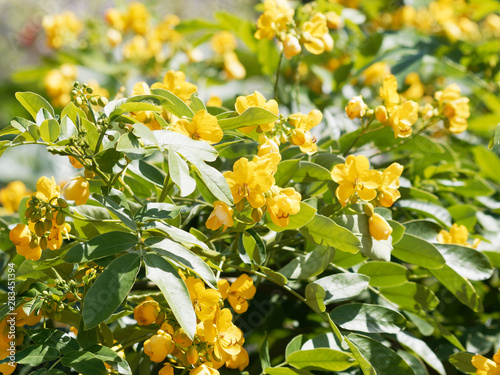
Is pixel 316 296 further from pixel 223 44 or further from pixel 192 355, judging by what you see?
→ pixel 223 44

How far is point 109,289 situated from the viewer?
59cm

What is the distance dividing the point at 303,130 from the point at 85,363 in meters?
0.45

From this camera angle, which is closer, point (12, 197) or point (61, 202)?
point (61, 202)

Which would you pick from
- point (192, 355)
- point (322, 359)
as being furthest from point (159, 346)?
point (322, 359)

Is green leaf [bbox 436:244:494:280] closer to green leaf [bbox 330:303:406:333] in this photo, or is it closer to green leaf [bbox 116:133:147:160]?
green leaf [bbox 330:303:406:333]

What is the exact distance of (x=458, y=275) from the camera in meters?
0.81

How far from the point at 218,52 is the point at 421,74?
0.77 metres

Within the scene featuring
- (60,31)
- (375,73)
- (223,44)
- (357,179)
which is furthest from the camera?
(60,31)

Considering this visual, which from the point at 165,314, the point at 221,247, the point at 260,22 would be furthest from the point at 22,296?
the point at 260,22

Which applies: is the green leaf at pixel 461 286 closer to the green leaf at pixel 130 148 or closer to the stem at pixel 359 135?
the stem at pixel 359 135

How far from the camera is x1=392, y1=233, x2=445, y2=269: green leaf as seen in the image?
77 centimetres

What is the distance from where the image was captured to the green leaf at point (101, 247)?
61cm

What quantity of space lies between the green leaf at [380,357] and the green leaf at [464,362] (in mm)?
105

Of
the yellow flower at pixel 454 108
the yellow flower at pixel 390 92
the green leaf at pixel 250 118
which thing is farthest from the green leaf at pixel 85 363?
the yellow flower at pixel 454 108
